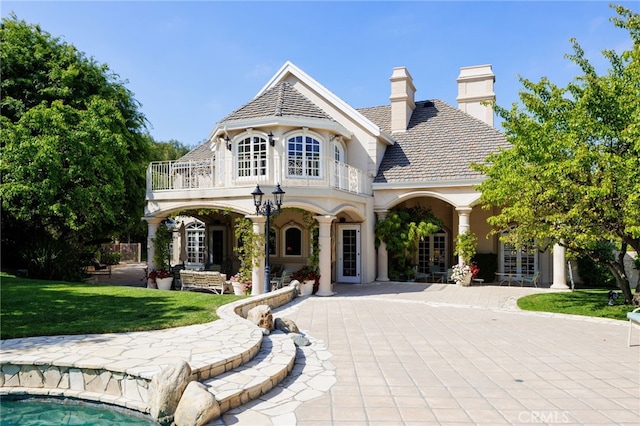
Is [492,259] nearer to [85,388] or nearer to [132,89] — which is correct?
[85,388]

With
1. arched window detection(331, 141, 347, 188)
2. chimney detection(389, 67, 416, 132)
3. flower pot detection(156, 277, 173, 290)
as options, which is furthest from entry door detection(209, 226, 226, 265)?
chimney detection(389, 67, 416, 132)

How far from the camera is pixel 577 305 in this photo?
12914 mm

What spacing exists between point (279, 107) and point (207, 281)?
7.54 meters

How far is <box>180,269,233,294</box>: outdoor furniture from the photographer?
15.7 meters

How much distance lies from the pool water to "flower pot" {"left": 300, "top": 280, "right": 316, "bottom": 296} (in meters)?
9.62

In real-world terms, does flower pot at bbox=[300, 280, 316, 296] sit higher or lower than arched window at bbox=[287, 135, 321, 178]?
lower

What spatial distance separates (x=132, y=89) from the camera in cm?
2252

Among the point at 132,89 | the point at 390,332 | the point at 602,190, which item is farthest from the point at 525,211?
the point at 132,89

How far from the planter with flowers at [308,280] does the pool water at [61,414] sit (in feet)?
31.7

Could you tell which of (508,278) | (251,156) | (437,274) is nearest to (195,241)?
(251,156)

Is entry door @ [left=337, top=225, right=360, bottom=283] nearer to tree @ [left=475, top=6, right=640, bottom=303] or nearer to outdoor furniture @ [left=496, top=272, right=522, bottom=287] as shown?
outdoor furniture @ [left=496, top=272, right=522, bottom=287]

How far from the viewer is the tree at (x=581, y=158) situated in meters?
10.9

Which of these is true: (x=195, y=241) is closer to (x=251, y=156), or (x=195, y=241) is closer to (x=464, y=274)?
(x=251, y=156)

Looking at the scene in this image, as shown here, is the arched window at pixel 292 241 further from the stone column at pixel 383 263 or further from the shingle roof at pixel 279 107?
the shingle roof at pixel 279 107
